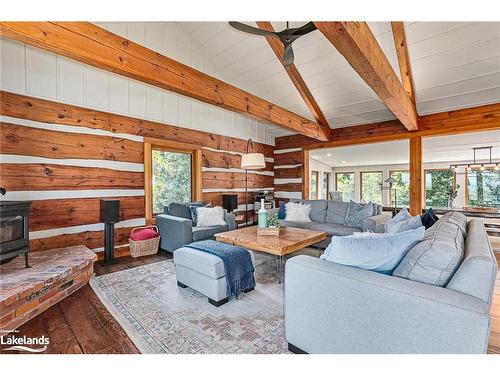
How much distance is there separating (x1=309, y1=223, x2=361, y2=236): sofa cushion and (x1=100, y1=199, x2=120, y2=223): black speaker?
3172mm

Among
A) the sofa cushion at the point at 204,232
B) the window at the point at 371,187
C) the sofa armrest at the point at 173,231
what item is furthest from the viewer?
the window at the point at 371,187

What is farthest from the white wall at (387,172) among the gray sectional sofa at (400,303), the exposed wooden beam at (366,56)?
the gray sectional sofa at (400,303)

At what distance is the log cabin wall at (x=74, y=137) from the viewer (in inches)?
120

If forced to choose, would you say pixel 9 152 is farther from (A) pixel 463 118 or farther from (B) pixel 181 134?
(A) pixel 463 118

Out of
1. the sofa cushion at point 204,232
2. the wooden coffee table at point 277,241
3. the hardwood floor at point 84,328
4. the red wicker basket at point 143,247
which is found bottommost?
the hardwood floor at point 84,328

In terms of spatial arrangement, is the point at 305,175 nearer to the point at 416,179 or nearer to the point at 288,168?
the point at 288,168

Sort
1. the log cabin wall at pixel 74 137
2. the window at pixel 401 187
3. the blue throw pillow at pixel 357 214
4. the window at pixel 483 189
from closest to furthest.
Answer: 1. the log cabin wall at pixel 74 137
2. the blue throw pillow at pixel 357 214
3. the window at pixel 483 189
4. the window at pixel 401 187

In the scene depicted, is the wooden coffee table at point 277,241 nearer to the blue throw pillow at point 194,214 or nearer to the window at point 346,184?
the blue throw pillow at point 194,214

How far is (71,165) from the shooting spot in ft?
11.6

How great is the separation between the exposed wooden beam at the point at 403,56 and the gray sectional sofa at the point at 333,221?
6.91 ft

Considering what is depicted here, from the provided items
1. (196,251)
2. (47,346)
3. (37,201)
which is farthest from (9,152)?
(196,251)

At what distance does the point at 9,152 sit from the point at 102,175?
109 cm

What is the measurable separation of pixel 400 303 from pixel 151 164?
422cm

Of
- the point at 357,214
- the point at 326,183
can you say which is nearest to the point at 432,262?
the point at 357,214
